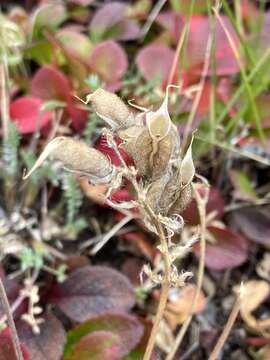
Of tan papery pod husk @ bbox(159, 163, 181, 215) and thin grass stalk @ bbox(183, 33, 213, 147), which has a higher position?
tan papery pod husk @ bbox(159, 163, 181, 215)

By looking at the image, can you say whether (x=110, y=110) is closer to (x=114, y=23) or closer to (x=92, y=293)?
(x=92, y=293)

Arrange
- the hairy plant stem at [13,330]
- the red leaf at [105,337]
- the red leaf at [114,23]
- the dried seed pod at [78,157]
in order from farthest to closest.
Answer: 1. the red leaf at [114,23]
2. the red leaf at [105,337]
3. the hairy plant stem at [13,330]
4. the dried seed pod at [78,157]

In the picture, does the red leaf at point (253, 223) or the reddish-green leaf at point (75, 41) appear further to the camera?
the reddish-green leaf at point (75, 41)

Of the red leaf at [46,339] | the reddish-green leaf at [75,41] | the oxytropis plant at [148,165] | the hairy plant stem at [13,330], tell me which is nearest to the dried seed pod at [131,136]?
the oxytropis plant at [148,165]

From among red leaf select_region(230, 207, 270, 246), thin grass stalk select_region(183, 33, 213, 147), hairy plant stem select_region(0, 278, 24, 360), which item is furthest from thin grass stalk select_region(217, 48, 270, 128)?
hairy plant stem select_region(0, 278, 24, 360)

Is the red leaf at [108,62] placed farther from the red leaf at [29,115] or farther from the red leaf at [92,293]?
the red leaf at [92,293]

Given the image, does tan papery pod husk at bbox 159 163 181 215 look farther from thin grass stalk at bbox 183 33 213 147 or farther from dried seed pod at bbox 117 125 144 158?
thin grass stalk at bbox 183 33 213 147
